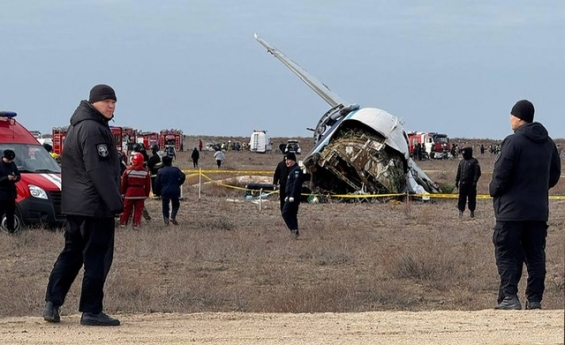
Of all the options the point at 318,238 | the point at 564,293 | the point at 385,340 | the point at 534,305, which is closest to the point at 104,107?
the point at 385,340

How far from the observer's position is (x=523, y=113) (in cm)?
999

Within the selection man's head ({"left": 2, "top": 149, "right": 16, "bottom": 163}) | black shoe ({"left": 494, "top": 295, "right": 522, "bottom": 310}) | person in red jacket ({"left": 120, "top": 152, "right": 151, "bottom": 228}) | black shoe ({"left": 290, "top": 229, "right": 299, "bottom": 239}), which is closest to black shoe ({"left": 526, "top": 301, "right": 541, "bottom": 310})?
black shoe ({"left": 494, "top": 295, "right": 522, "bottom": 310})

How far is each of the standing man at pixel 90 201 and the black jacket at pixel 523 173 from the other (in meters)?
3.64

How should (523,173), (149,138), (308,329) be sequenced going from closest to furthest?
1. (308,329)
2. (523,173)
3. (149,138)

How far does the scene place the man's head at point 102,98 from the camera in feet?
28.3

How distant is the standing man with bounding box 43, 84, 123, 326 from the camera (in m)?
8.46

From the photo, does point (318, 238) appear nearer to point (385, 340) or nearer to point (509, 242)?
point (509, 242)

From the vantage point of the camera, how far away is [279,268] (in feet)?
51.3

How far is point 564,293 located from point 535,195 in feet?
13.0

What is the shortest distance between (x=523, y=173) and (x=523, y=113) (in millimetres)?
568

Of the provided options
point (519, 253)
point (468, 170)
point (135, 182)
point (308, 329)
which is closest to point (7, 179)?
point (135, 182)

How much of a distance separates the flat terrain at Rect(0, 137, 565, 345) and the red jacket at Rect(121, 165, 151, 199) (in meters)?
0.74

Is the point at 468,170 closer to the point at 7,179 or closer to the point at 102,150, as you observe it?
the point at 7,179

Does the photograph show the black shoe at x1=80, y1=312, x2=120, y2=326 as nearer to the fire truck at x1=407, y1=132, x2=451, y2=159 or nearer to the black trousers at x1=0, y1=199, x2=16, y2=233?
the black trousers at x1=0, y1=199, x2=16, y2=233
